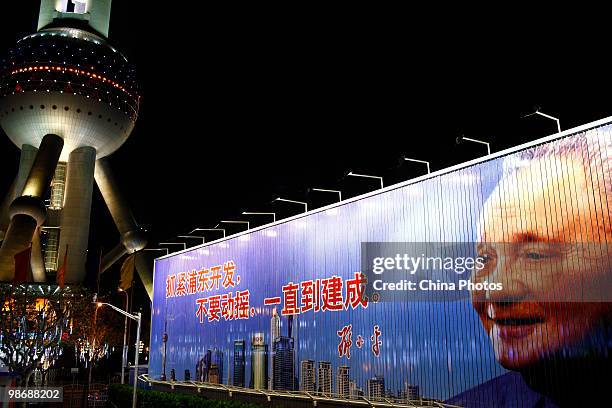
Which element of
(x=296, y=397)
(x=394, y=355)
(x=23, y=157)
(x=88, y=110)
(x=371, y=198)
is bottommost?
(x=296, y=397)

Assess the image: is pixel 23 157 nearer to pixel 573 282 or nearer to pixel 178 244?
pixel 178 244

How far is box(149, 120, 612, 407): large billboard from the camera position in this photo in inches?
380

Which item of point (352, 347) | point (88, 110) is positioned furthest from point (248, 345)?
point (88, 110)

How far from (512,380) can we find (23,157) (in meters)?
47.4

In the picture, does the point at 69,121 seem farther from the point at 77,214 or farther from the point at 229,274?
the point at 229,274

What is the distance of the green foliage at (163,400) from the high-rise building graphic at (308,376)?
5.21 feet

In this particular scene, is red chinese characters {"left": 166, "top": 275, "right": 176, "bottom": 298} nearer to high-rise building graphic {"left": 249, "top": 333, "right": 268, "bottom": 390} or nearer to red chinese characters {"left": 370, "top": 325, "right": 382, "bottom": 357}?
high-rise building graphic {"left": 249, "top": 333, "right": 268, "bottom": 390}

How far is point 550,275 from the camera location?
9992 mm

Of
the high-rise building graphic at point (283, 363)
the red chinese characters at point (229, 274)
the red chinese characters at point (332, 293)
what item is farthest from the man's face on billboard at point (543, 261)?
the red chinese characters at point (229, 274)

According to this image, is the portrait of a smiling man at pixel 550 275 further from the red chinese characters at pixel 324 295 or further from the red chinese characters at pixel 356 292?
the red chinese characters at pixel 324 295

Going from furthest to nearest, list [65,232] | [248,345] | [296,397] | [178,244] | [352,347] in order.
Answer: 1. [65,232]
2. [178,244]
3. [248,345]
4. [296,397]
5. [352,347]

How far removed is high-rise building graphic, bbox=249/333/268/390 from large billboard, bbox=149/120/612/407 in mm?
46

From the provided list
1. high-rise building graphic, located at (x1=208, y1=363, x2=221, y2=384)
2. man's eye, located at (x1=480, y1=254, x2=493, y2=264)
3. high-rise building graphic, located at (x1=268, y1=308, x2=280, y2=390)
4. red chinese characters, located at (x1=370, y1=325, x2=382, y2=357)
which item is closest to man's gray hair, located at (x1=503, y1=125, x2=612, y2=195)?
man's eye, located at (x1=480, y1=254, x2=493, y2=264)

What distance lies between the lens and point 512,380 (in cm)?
1027
